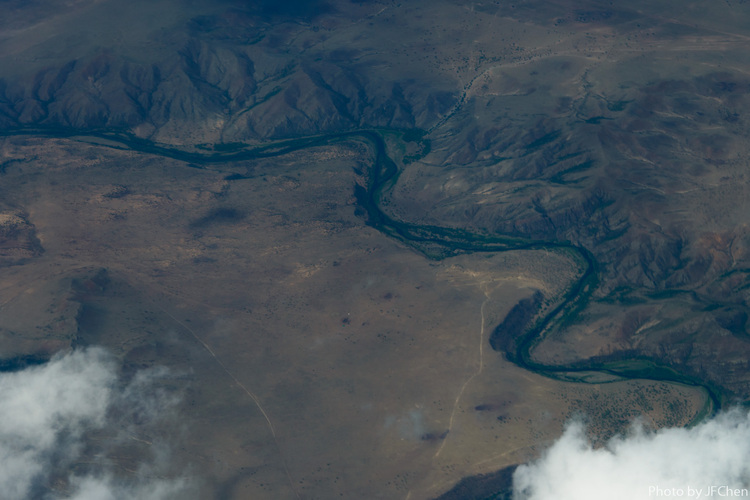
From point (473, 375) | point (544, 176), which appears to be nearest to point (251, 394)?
point (473, 375)

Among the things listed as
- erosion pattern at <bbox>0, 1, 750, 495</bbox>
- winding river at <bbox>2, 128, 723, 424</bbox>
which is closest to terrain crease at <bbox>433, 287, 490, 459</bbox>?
erosion pattern at <bbox>0, 1, 750, 495</bbox>

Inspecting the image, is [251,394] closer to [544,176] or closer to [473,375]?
[473,375]

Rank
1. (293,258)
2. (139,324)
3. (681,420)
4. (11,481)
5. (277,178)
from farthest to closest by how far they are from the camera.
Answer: (277,178) → (293,258) → (139,324) → (681,420) → (11,481)

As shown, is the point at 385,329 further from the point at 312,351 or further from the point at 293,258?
the point at 293,258

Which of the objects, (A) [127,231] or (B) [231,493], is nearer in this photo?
(B) [231,493]

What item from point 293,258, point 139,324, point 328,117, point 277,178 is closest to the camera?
A: point 139,324

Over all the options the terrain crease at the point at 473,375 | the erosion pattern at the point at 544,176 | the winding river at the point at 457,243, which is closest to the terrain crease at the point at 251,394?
the erosion pattern at the point at 544,176

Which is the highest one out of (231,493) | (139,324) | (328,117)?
(328,117)

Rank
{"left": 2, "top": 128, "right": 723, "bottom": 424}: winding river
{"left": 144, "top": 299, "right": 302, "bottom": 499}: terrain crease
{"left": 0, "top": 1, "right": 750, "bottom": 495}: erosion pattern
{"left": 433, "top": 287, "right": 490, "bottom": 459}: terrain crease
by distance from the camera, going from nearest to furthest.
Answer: {"left": 144, "top": 299, "right": 302, "bottom": 499}: terrain crease, {"left": 433, "top": 287, "right": 490, "bottom": 459}: terrain crease, {"left": 2, "top": 128, "right": 723, "bottom": 424}: winding river, {"left": 0, "top": 1, "right": 750, "bottom": 495}: erosion pattern

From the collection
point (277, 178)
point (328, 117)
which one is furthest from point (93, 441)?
point (328, 117)

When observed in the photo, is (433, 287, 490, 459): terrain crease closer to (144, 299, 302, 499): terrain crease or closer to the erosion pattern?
the erosion pattern

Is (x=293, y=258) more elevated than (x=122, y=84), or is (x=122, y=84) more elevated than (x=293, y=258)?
(x=122, y=84)
